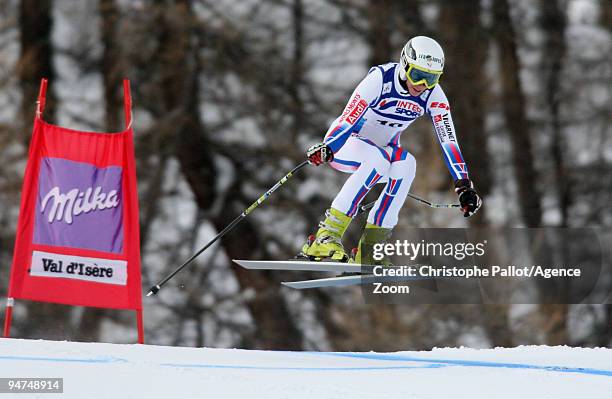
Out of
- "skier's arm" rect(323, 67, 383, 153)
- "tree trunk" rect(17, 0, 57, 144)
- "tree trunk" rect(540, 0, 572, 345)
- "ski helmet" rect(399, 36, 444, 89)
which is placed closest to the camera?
"ski helmet" rect(399, 36, 444, 89)

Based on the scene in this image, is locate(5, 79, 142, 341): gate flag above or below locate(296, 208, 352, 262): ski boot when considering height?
above

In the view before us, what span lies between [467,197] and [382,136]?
0.67 meters

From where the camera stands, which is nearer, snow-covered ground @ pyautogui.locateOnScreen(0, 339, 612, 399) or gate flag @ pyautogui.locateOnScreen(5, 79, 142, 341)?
snow-covered ground @ pyautogui.locateOnScreen(0, 339, 612, 399)

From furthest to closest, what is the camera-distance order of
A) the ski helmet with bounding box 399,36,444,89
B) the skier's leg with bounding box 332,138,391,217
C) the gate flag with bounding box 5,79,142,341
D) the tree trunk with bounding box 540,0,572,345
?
the tree trunk with bounding box 540,0,572,345 < the gate flag with bounding box 5,79,142,341 < the skier's leg with bounding box 332,138,391,217 < the ski helmet with bounding box 399,36,444,89

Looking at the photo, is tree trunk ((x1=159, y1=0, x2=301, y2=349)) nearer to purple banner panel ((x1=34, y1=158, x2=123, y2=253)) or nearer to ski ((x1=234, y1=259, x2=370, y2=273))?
purple banner panel ((x1=34, y1=158, x2=123, y2=253))

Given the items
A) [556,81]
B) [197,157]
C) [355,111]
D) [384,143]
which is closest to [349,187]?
[384,143]

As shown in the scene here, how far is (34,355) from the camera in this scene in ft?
19.8

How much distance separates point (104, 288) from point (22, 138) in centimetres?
665

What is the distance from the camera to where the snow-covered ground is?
514 centimetres

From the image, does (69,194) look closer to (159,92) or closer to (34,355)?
(34,355)

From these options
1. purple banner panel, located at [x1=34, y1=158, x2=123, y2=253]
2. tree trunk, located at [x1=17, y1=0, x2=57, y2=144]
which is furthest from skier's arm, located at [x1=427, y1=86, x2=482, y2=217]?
tree trunk, located at [x1=17, y1=0, x2=57, y2=144]

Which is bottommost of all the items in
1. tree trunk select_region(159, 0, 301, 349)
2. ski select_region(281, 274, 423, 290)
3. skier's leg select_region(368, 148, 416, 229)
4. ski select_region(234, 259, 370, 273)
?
ski select_region(281, 274, 423, 290)

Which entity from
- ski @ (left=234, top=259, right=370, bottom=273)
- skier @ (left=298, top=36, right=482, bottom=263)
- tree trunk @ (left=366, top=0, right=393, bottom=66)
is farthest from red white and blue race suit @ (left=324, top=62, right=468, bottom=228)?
tree trunk @ (left=366, top=0, right=393, bottom=66)

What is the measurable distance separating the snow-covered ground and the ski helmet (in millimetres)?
1768
